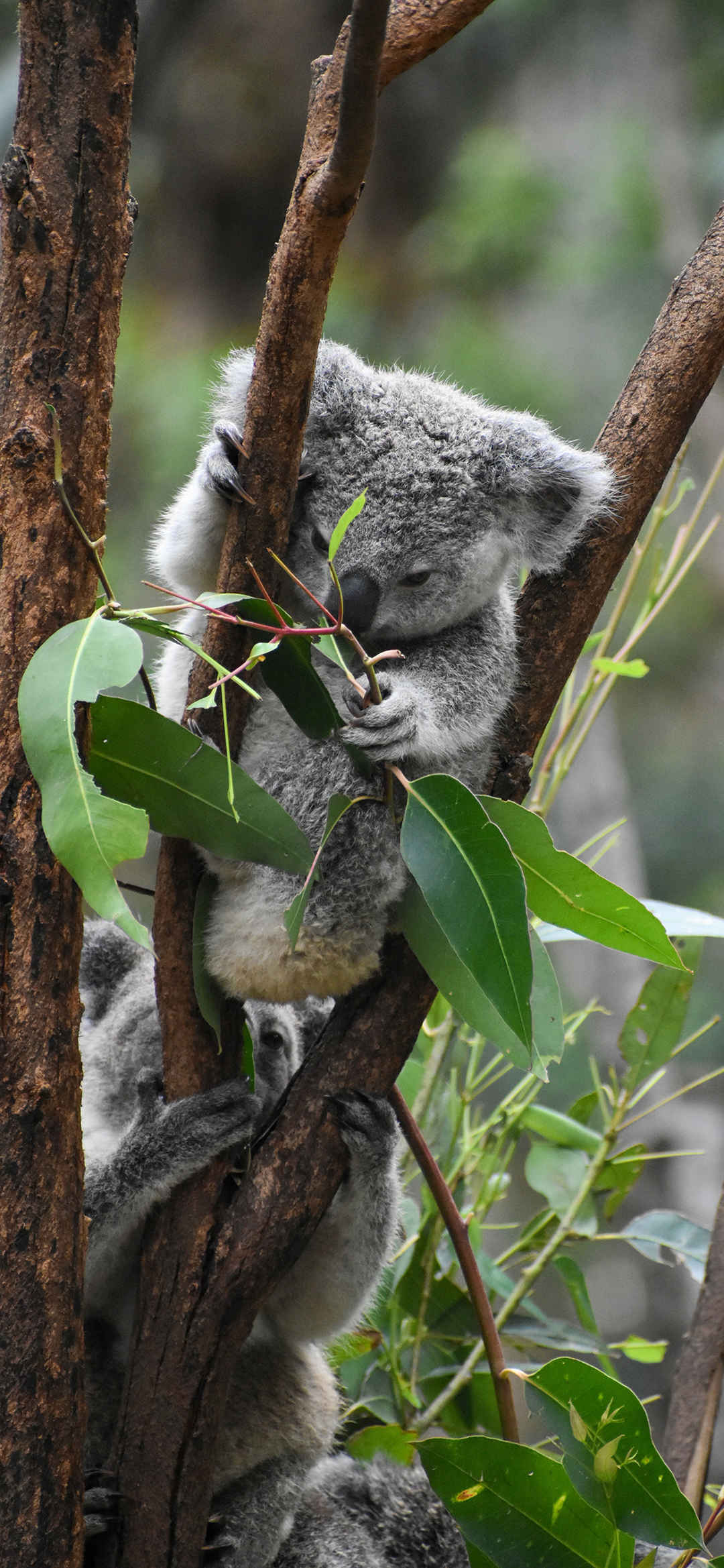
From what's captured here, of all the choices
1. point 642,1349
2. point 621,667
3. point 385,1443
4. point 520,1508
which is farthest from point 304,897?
point 642,1349

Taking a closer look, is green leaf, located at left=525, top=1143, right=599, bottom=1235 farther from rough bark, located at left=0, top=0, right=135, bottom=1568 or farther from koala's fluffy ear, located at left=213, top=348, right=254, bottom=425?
koala's fluffy ear, located at left=213, top=348, right=254, bottom=425

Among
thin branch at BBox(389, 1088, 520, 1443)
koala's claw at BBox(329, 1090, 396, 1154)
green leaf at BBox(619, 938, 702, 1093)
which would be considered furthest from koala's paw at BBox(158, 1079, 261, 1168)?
green leaf at BBox(619, 938, 702, 1093)

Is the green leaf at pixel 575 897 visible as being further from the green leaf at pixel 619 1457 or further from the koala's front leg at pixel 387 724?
the green leaf at pixel 619 1457

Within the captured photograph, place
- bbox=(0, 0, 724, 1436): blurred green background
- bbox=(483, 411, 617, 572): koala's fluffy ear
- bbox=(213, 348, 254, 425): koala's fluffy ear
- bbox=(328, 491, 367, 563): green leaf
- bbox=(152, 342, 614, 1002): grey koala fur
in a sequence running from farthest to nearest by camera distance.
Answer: bbox=(0, 0, 724, 1436): blurred green background < bbox=(213, 348, 254, 425): koala's fluffy ear < bbox=(483, 411, 617, 572): koala's fluffy ear < bbox=(152, 342, 614, 1002): grey koala fur < bbox=(328, 491, 367, 563): green leaf

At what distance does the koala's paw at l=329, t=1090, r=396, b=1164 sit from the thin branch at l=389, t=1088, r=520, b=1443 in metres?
0.09

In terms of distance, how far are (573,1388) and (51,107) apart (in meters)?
1.50

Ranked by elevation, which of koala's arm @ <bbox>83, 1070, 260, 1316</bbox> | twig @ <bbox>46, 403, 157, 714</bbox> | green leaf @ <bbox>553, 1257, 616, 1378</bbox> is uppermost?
twig @ <bbox>46, 403, 157, 714</bbox>

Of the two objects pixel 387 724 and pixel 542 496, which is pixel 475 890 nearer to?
pixel 387 724

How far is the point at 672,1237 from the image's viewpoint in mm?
2156

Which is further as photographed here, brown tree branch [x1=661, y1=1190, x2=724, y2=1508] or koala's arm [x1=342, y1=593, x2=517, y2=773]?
brown tree branch [x1=661, y1=1190, x2=724, y2=1508]

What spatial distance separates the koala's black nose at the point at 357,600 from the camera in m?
1.57

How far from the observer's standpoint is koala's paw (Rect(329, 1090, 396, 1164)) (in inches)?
59.4

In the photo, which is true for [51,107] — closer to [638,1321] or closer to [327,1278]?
[327,1278]

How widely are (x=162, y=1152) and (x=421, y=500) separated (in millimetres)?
911
